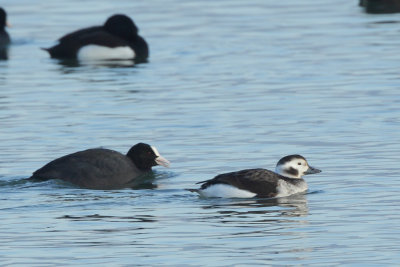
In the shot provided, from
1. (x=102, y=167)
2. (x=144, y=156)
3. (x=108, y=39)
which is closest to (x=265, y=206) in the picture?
(x=102, y=167)

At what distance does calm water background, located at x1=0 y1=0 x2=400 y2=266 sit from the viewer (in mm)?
13195

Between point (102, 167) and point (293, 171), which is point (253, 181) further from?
point (102, 167)

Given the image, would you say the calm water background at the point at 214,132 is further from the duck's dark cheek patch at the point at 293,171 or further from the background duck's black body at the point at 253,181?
the duck's dark cheek patch at the point at 293,171

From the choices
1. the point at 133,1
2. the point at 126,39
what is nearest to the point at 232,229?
the point at 126,39

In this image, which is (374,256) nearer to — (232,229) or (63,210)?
(232,229)

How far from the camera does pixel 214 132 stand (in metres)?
20.2

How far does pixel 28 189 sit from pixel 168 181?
6.01 ft

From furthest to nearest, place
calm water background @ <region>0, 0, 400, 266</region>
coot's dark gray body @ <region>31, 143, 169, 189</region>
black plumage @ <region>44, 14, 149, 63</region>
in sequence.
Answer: black plumage @ <region>44, 14, 149, 63</region>, coot's dark gray body @ <region>31, 143, 169, 189</region>, calm water background @ <region>0, 0, 400, 266</region>

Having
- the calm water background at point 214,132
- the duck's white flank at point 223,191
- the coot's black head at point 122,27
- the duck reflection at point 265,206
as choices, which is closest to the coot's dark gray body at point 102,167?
the calm water background at point 214,132

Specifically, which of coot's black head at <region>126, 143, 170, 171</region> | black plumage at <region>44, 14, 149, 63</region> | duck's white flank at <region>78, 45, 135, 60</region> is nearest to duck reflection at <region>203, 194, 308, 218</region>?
coot's black head at <region>126, 143, 170, 171</region>

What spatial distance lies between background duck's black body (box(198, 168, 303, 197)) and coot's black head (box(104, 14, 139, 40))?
15.4 metres

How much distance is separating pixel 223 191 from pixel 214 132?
183 inches

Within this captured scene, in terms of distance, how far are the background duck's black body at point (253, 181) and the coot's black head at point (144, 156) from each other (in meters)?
1.82

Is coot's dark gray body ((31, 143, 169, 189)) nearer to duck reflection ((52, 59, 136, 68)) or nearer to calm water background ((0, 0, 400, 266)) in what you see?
calm water background ((0, 0, 400, 266))
